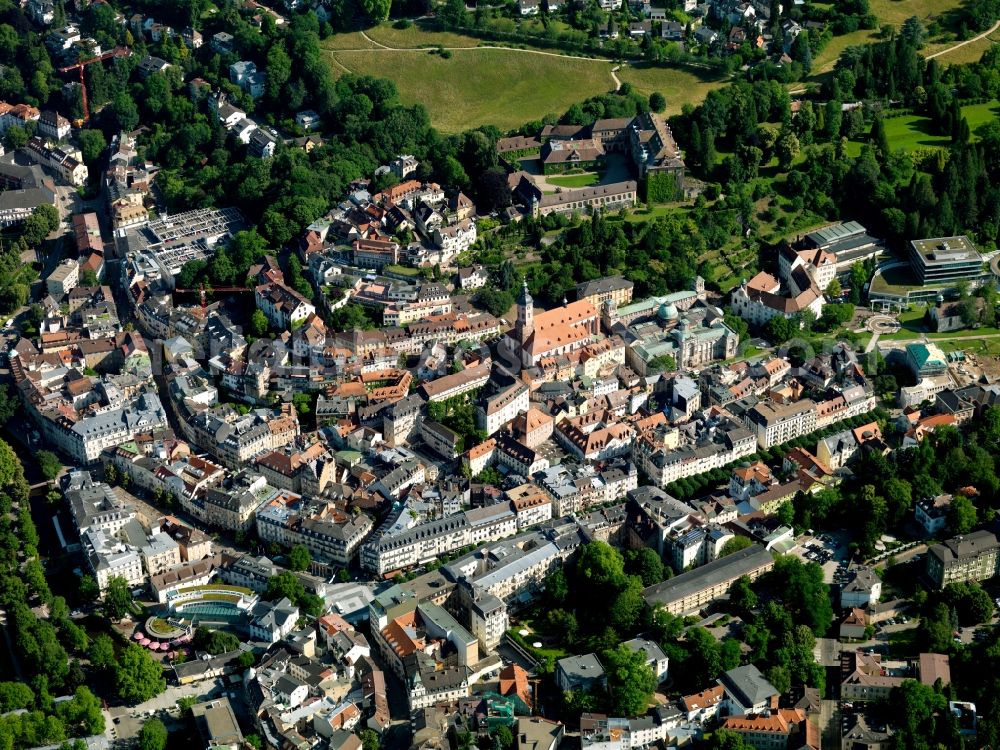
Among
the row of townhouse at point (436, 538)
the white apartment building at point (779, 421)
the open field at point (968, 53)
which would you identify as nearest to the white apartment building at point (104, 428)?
the row of townhouse at point (436, 538)

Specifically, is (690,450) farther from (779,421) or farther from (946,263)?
(946,263)

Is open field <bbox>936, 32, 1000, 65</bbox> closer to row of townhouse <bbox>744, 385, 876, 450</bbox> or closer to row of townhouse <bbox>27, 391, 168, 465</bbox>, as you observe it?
row of townhouse <bbox>744, 385, 876, 450</bbox>

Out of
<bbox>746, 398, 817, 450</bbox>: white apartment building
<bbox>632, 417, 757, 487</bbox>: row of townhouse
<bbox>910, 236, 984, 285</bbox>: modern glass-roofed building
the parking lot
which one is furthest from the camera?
<bbox>910, 236, 984, 285</bbox>: modern glass-roofed building

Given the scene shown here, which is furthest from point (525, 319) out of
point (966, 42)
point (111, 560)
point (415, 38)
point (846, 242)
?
point (966, 42)

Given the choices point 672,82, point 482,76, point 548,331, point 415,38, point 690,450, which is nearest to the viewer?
point 690,450

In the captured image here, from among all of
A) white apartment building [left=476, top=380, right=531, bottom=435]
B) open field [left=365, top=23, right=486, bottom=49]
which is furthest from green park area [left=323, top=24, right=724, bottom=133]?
white apartment building [left=476, top=380, right=531, bottom=435]

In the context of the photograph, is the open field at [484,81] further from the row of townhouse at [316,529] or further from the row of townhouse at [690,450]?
the row of townhouse at [316,529]
